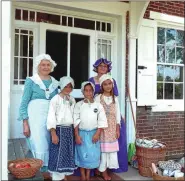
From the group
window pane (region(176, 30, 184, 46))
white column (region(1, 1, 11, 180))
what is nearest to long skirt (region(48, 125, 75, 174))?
white column (region(1, 1, 11, 180))

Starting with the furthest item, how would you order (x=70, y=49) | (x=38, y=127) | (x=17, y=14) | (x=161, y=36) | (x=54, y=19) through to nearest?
(x=161, y=36), (x=70, y=49), (x=54, y=19), (x=17, y=14), (x=38, y=127)

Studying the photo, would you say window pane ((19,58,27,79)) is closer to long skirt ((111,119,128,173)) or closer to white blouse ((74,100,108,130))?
white blouse ((74,100,108,130))

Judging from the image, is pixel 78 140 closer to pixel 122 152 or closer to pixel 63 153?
pixel 63 153

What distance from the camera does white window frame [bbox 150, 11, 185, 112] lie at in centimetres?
521

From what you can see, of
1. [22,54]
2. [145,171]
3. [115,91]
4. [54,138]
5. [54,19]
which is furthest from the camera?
[54,19]

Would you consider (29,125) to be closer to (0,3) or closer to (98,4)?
(0,3)

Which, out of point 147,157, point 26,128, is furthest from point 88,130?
point 147,157

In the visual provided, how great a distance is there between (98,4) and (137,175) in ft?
8.99

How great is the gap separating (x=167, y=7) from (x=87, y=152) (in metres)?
3.45

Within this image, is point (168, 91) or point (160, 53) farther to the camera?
point (168, 91)

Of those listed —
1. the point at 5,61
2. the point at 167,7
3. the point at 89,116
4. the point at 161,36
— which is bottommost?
the point at 89,116

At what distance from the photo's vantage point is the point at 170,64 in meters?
5.59

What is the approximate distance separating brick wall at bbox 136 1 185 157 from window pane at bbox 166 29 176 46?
341 millimetres

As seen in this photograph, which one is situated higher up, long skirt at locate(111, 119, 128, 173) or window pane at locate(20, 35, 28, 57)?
window pane at locate(20, 35, 28, 57)
